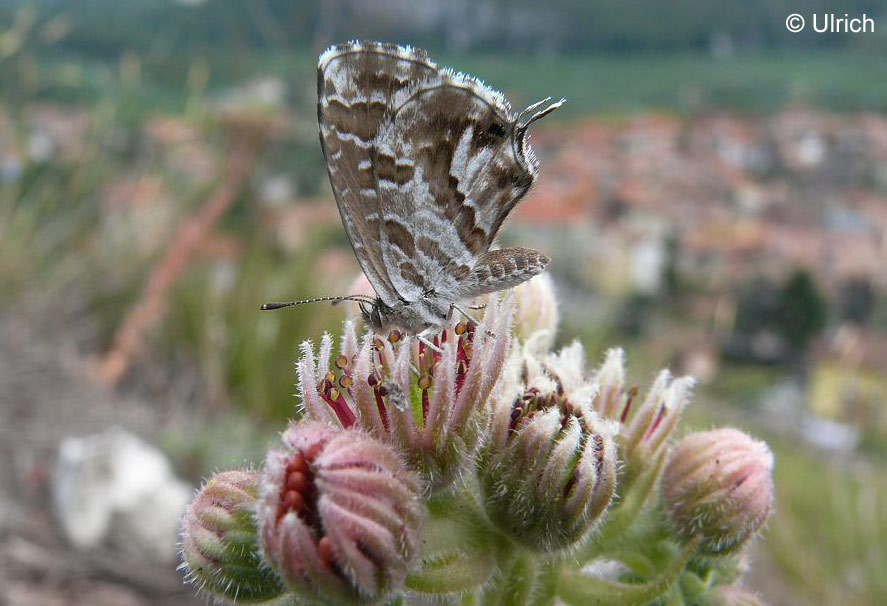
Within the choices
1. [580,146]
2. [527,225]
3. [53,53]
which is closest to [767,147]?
[580,146]

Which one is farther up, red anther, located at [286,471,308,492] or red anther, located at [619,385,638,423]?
red anther, located at [619,385,638,423]

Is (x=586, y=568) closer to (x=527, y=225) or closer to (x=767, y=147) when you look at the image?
(x=527, y=225)

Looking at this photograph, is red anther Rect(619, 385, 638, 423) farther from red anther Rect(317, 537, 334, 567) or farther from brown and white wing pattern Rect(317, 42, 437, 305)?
red anther Rect(317, 537, 334, 567)

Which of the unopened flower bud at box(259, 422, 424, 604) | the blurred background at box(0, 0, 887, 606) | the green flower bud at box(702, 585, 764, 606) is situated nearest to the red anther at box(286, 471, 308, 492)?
the unopened flower bud at box(259, 422, 424, 604)

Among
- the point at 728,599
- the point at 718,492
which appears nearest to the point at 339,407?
the point at 718,492

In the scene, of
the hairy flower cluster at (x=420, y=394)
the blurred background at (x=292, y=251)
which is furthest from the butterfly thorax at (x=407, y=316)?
the blurred background at (x=292, y=251)

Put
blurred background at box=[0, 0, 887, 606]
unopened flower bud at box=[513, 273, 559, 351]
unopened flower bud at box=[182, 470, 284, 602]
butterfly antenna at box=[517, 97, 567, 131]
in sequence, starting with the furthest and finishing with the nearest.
Answer: 1. blurred background at box=[0, 0, 887, 606]
2. unopened flower bud at box=[513, 273, 559, 351]
3. butterfly antenna at box=[517, 97, 567, 131]
4. unopened flower bud at box=[182, 470, 284, 602]

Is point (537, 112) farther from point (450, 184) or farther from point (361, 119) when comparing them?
point (361, 119)
